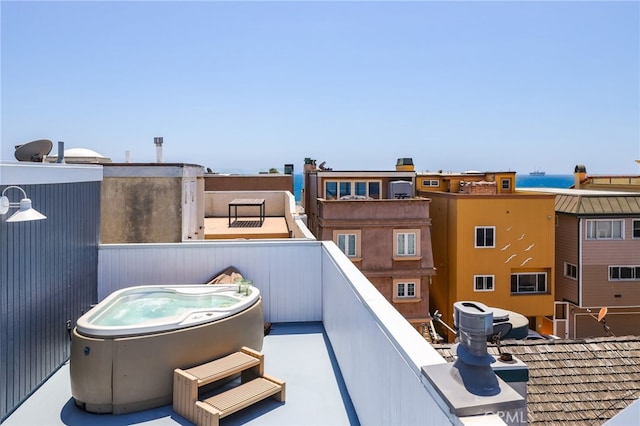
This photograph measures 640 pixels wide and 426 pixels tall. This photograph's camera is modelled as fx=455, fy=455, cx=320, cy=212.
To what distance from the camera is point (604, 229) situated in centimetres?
1873

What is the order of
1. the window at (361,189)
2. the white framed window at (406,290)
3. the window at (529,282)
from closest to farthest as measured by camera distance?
1. the white framed window at (406,290)
2. the window at (529,282)
3. the window at (361,189)

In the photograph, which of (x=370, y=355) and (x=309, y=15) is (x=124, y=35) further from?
(x=370, y=355)

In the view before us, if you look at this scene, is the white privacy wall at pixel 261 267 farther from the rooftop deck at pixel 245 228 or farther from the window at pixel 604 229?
the window at pixel 604 229

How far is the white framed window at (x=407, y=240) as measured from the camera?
17.3 metres

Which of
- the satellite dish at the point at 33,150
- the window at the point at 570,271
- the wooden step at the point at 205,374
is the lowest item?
the window at the point at 570,271

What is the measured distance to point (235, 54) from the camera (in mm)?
13383

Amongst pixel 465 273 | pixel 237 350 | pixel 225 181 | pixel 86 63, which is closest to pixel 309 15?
pixel 86 63

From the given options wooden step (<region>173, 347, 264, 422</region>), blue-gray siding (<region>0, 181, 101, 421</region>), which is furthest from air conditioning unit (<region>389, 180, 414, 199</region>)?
wooden step (<region>173, 347, 264, 422</region>)

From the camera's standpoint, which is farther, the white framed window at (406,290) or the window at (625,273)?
the window at (625,273)

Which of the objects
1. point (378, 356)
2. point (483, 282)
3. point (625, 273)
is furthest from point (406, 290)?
point (378, 356)

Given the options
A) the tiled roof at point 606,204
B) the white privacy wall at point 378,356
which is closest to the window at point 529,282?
the tiled roof at point 606,204

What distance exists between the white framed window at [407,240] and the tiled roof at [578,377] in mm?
10508

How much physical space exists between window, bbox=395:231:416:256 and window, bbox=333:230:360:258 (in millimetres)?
1531

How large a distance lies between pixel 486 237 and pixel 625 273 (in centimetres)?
587
